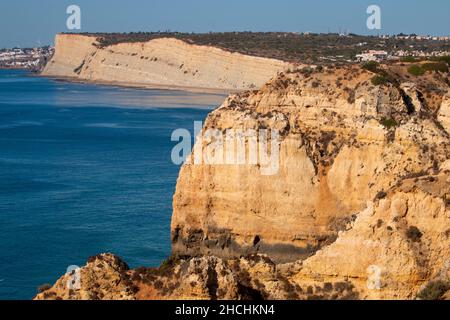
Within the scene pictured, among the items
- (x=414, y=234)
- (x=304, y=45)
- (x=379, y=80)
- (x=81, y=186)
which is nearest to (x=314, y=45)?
(x=304, y=45)

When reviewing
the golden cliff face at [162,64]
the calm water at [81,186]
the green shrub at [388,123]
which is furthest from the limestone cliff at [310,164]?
the golden cliff face at [162,64]

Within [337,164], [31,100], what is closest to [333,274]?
[337,164]

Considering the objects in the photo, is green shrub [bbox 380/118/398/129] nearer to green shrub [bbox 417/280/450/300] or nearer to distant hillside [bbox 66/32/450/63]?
green shrub [bbox 417/280/450/300]

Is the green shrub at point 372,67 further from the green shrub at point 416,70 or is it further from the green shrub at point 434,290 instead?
the green shrub at point 434,290

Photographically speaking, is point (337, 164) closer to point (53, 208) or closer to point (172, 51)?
point (53, 208)

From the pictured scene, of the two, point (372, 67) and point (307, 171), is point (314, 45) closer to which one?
point (372, 67)
